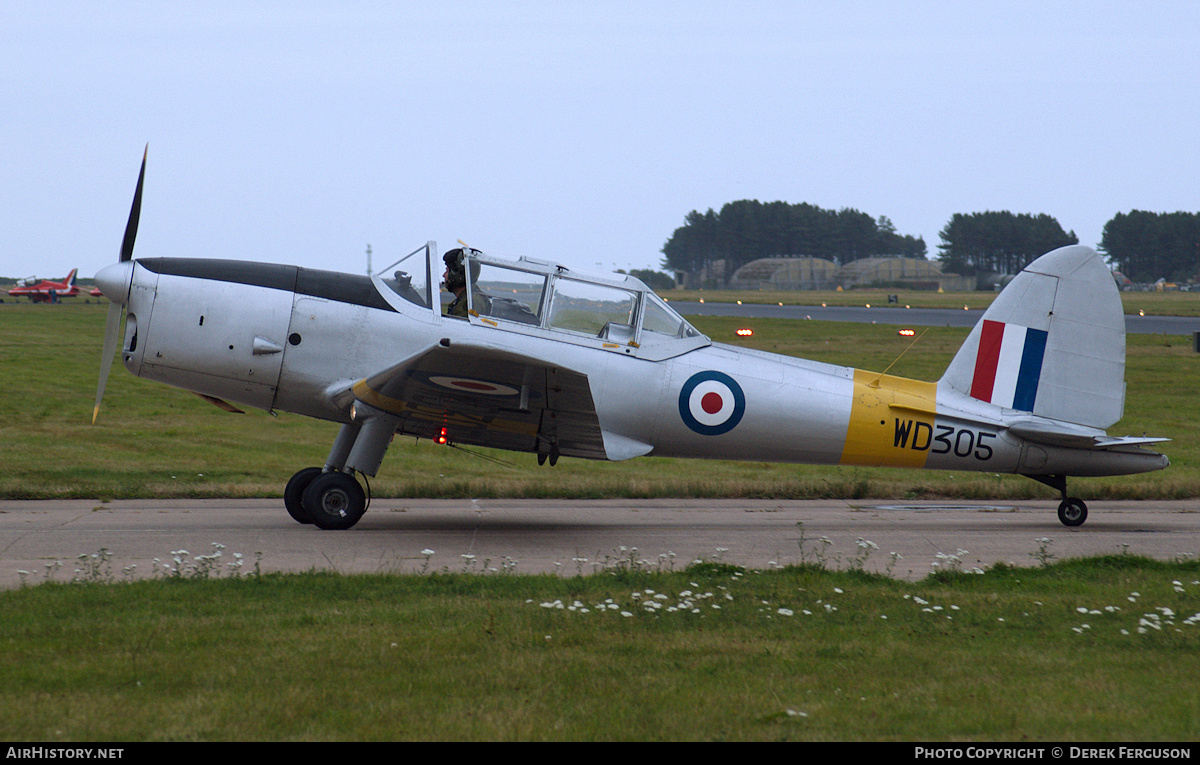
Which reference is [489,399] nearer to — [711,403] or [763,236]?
[711,403]

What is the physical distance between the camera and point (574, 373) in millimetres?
9188

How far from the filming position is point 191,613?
250 inches

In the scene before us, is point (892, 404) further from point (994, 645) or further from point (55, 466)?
point (55, 466)

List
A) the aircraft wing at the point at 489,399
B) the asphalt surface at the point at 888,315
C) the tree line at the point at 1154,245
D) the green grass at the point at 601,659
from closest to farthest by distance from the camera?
the green grass at the point at 601,659 → the aircraft wing at the point at 489,399 → the asphalt surface at the point at 888,315 → the tree line at the point at 1154,245

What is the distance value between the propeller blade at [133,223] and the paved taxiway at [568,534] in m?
2.76

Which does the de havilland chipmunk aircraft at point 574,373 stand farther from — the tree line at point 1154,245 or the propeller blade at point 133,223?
the tree line at point 1154,245

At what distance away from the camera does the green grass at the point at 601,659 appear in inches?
177

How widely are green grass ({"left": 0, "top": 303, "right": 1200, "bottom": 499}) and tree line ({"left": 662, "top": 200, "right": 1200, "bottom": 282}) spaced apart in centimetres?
9312

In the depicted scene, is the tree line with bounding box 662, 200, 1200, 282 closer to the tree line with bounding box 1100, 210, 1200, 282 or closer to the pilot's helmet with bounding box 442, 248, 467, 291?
Answer: the tree line with bounding box 1100, 210, 1200, 282

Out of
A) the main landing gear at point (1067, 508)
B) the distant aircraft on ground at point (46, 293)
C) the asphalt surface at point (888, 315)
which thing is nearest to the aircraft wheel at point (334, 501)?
the main landing gear at point (1067, 508)

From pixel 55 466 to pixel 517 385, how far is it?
834 centimetres

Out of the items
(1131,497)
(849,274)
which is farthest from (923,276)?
(1131,497)

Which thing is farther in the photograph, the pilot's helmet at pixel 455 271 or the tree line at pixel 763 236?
the tree line at pixel 763 236

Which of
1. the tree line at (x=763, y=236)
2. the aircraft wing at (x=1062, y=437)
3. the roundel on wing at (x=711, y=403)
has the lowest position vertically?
the roundel on wing at (x=711, y=403)
